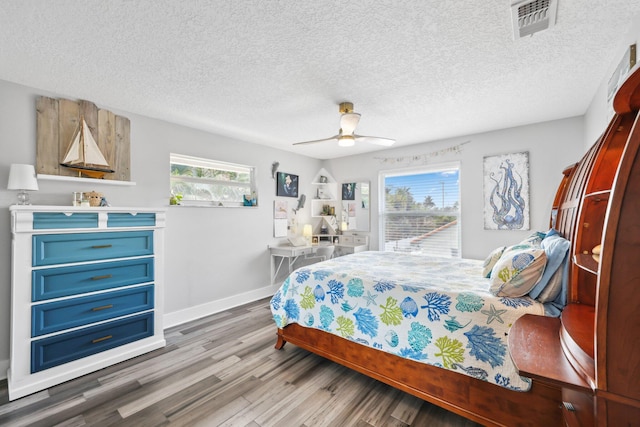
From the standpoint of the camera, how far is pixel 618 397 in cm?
73

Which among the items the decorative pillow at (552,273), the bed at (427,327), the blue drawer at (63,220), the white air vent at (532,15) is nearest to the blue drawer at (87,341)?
the blue drawer at (63,220)

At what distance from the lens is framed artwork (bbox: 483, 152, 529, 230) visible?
11.1ft

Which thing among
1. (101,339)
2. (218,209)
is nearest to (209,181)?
(218,209)

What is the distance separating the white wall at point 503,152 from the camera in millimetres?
3188

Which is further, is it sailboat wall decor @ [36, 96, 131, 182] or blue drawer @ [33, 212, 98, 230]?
sailboat wall decor @ [36, 96, 131, 182]

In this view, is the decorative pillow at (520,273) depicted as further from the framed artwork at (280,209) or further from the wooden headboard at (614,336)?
the framed artwork at (280,209)

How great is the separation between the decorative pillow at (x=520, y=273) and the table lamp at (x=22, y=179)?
141 inches

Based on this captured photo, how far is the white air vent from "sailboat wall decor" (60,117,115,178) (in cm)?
344

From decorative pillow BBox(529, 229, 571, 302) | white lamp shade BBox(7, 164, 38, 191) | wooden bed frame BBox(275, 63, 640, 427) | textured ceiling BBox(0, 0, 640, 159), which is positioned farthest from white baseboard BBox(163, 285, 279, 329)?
decorative pillow BBox(529, 229, 571, 302)

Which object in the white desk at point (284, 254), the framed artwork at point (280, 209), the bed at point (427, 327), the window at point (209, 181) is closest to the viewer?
the bed at point (427, 327)

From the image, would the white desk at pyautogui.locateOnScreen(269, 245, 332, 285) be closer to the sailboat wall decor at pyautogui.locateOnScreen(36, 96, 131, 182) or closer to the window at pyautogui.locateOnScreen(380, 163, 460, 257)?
the window at pyautogui.locateOnScreen(380, 163, 460, 257)

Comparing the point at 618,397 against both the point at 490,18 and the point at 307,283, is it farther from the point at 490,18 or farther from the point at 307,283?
the point at 307,283

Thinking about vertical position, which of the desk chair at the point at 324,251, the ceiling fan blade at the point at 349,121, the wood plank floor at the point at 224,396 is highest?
the ceiling fan blade at the point at 349,121

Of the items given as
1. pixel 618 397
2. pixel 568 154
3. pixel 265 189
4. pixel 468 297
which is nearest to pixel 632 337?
pixel 618 397
